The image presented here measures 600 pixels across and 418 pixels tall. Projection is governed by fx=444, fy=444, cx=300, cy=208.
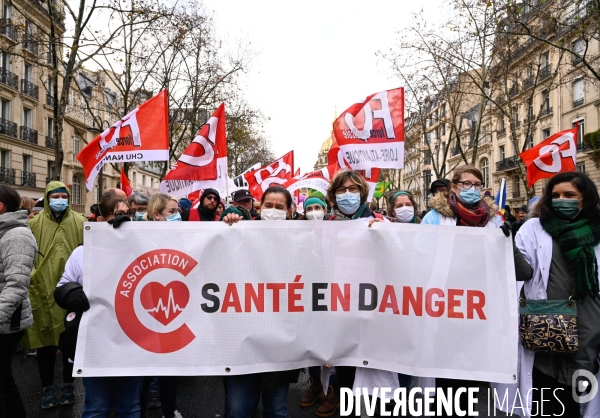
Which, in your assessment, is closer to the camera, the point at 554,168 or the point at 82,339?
the point at 82,339

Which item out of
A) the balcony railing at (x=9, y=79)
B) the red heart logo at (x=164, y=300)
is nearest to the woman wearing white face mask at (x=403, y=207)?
the red heart logo at (x=164, y=300)

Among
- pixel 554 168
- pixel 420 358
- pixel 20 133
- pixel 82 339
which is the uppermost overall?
pixel 20 133

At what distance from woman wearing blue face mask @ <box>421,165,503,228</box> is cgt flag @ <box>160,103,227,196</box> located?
296 centimetres

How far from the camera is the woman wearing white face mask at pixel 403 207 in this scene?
5.02 m

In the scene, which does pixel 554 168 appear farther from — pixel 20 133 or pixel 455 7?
pixel 20 133

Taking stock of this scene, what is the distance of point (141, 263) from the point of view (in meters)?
2.91

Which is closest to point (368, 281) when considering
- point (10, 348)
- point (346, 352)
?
point (346, 352)

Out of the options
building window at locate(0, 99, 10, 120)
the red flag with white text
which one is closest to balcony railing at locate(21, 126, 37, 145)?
building window at locate(0, 99, 10, 120)

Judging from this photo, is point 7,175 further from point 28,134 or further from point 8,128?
point 28,134

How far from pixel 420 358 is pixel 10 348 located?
280cm

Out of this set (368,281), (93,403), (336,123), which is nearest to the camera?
(93,403)

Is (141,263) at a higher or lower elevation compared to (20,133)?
lower

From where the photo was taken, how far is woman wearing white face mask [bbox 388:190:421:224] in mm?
5020

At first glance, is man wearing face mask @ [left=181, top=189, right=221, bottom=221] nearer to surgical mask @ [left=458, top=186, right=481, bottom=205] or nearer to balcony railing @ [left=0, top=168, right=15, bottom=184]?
surgical mask @ [left=458, top=186, right=481, bottom=205]
